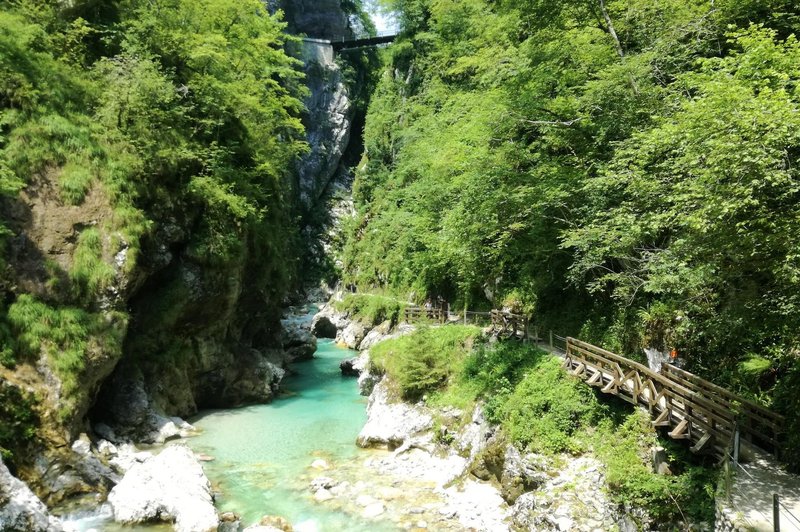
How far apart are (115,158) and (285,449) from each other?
1155 centimetres

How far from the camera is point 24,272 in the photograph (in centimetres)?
1295

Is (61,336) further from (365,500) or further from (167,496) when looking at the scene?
(365,500)

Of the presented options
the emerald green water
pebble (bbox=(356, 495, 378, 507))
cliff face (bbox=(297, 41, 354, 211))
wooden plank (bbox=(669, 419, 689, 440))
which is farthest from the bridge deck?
wooden plank (bbox=(669, 419, 689, 440))

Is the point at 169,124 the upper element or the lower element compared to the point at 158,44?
lower

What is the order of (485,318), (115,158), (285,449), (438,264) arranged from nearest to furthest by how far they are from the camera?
(285,449), (115,158), (485,318), (438,264)

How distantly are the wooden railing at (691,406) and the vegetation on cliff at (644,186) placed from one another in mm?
561

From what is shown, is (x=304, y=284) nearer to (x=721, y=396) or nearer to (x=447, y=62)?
(x=447, y=62)

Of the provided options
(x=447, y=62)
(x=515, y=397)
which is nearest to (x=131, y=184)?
(x=515, y=397)

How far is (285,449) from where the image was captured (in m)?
15.8

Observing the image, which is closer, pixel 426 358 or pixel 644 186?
pixel 644 186

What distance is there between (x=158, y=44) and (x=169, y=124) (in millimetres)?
3366

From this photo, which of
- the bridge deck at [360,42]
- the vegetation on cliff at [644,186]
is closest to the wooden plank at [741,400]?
the vegetation on cliff at [644,186]

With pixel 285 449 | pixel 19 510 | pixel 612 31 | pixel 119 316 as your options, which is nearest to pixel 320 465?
pixel 285 449

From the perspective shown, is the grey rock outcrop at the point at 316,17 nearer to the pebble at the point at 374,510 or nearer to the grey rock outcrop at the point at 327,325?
the grey rock outcrop at the point at 327,325
